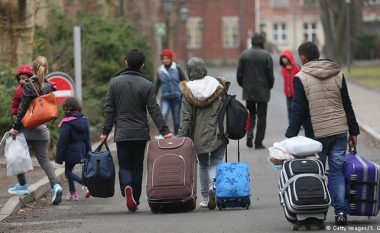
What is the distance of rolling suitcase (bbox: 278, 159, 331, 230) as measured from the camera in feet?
32.1

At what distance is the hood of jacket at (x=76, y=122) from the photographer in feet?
43.7

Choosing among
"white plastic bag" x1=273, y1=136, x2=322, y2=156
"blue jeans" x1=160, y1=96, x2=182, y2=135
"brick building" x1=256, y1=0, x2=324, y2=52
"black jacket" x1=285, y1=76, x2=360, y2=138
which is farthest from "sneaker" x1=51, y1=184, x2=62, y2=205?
"brick building" x1=256, y1=0, x2=324, y2=52

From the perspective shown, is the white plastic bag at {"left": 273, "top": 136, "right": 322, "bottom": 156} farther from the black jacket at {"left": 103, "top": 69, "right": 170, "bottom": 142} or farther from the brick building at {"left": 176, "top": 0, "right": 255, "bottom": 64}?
the brick building at {"left": 176, "top": 0, "right": 255, "bottom": 64}

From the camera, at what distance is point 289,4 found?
373 feet

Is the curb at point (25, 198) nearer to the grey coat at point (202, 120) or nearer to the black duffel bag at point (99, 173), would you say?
the black duffel bag at point (99, 173)

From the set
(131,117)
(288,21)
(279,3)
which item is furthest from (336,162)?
(279,3)

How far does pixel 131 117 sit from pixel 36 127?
164 centimetres

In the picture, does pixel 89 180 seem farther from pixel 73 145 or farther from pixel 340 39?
pixel 340 39

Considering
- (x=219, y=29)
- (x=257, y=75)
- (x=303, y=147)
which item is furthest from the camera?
(x=219, y=29)

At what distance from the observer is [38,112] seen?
42.2 feet

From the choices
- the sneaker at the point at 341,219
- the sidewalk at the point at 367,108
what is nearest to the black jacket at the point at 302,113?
the sneaker at the point at 341,219

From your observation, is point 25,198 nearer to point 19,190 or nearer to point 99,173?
point 19,190

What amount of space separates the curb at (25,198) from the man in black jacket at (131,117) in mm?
1362

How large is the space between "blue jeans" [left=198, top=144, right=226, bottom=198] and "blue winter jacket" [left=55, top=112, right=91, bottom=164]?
193cm
